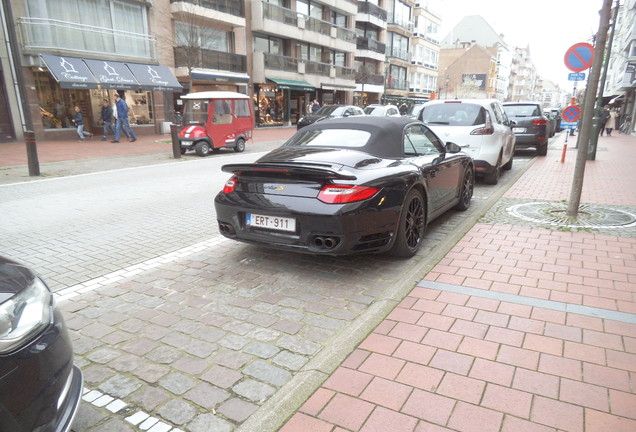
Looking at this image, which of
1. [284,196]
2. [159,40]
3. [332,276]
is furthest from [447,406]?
[159,40]

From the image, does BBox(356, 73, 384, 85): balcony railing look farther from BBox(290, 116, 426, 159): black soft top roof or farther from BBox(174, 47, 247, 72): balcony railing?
BBox(290, 116, 426, 159): black soft top roof

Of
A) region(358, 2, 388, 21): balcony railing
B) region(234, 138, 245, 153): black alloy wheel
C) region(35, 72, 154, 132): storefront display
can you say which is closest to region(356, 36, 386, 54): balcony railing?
region(358, 2, 388, 21): balcony railing

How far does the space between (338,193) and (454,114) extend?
6.04 m

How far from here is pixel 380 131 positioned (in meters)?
4.84

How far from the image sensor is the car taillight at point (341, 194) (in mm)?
3828

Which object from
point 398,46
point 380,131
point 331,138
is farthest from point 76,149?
point 398,46

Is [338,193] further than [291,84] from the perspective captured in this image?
No

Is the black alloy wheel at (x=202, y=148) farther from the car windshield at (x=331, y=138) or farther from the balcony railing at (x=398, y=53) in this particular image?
the balcony railing at (x=398, y=53)

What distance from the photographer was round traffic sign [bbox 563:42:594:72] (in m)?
7.91

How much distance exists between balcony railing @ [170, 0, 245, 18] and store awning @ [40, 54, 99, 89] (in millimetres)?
7727

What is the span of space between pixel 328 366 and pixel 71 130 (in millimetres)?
21966

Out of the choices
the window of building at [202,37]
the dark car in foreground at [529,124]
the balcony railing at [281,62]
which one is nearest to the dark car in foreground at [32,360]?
the dark car in foreground at [529,124]

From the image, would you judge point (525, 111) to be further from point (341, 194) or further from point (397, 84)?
point (397, 84)

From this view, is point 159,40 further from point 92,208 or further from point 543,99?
point 543,99
